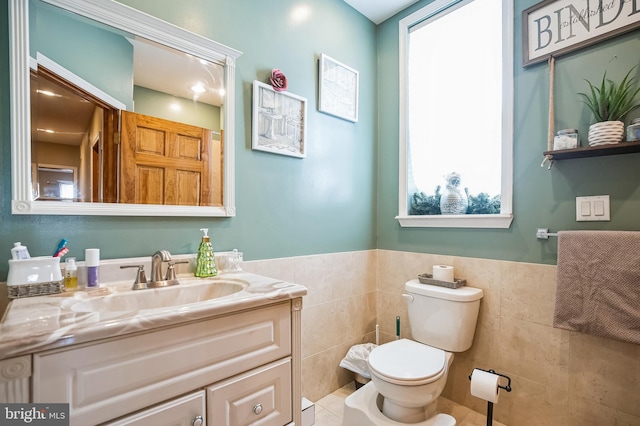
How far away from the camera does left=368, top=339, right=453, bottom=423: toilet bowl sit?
1.35 meters

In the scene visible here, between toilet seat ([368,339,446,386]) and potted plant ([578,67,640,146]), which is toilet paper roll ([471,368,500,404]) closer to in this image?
toilet seat ([368,339,446,386])

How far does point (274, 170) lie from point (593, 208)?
155cm

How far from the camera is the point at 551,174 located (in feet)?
5.01

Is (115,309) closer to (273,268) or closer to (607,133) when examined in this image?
(273,268)

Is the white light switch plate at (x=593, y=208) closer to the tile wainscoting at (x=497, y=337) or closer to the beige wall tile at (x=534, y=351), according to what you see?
the tile wainscoting at (x=497, y=337)

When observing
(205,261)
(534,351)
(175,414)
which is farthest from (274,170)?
(534,351)

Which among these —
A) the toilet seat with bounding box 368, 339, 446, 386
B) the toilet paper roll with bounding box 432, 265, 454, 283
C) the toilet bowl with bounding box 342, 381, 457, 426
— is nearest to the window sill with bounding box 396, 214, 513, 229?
the toilet paper roll with bounding box 432, 265, 454, 283

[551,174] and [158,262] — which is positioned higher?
[551,174]

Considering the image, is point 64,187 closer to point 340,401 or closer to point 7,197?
point 7,197

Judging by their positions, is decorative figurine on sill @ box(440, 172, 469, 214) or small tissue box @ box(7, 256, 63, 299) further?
decorative figurine on sill @ box(440, 172, 469, 214)

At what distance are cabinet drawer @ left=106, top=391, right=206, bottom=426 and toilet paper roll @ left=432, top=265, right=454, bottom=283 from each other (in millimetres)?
1392

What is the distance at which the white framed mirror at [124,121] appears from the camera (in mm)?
1065

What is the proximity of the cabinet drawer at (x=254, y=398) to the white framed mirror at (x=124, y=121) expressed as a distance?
76 cm

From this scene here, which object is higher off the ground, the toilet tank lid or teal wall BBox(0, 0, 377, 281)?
teal wall BBox(0, 0, 377, 281)
